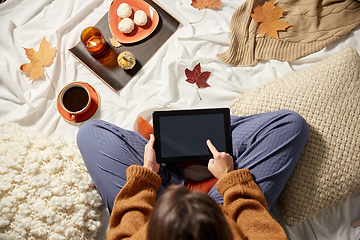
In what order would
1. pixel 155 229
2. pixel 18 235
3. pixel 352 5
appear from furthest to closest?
pixel 352 5, pixel 18 235, pixel 155 229

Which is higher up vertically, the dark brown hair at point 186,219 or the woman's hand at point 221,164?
the dark brown hair at point 186,219

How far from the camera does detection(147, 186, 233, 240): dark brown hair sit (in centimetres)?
43

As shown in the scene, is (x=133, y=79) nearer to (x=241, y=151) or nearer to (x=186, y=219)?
(x=241, y=151)

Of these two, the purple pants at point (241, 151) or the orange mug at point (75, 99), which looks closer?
the purple pants at point (241, 151)

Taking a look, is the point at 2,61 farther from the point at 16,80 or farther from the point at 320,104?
the point at 320,104

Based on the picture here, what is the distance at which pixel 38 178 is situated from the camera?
85 cm

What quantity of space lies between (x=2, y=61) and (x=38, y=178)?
0.66 m

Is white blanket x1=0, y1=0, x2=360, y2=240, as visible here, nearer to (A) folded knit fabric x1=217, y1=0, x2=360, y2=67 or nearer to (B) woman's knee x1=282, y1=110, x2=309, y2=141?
(A) folded knit fabric x1=217, y1=0, x2=360, y2=67

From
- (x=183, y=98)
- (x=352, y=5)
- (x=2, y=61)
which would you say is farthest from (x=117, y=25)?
(x=352, y=5)

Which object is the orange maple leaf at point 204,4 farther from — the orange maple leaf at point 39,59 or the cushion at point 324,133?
the orange maple leaf at point 39,59

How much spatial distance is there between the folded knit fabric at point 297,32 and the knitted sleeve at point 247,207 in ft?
2.00

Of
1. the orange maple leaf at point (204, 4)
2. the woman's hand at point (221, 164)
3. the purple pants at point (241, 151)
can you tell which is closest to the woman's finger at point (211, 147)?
the woman's hand at point (221, 164)

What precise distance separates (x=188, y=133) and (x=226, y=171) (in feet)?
0.61

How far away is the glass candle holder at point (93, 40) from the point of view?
1062mm
